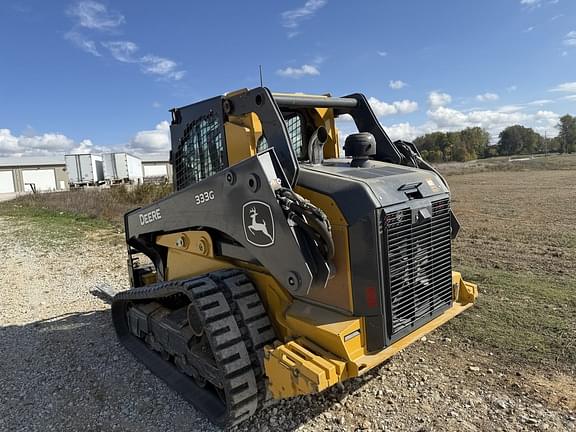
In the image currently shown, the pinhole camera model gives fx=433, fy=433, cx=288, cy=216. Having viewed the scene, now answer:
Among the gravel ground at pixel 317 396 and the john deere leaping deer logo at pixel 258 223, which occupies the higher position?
the john deere leaping deer logo at pixel 258 223

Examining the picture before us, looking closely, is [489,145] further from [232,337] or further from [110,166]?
[232,337]

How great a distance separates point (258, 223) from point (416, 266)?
126 centimetres

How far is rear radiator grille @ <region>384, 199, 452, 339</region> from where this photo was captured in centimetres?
310

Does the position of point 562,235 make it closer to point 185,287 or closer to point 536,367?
point 536,367

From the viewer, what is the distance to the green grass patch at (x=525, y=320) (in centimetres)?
431

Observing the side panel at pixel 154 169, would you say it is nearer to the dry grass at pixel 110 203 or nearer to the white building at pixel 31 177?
the white building at pixel 31 177

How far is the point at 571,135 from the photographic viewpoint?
295 feet

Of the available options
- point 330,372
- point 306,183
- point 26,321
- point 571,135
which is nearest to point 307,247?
point 306,183

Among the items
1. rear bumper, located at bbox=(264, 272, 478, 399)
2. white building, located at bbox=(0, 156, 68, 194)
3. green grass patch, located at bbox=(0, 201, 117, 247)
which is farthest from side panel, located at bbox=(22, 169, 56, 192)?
rear bumper, located at bbox=(264, 272, 478, 399)

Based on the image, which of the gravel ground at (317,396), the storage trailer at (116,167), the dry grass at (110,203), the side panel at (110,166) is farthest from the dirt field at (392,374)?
the side panel at (110,166)

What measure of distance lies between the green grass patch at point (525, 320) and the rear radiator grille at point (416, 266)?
130 centimetres

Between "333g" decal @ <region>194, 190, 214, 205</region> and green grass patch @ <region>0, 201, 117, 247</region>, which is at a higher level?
"333g" decal @ <region>194, 190, 214, 205</region>

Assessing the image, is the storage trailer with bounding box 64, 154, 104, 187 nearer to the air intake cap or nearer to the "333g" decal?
the "333g" decal

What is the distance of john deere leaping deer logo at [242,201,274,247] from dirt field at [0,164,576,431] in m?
1.51
